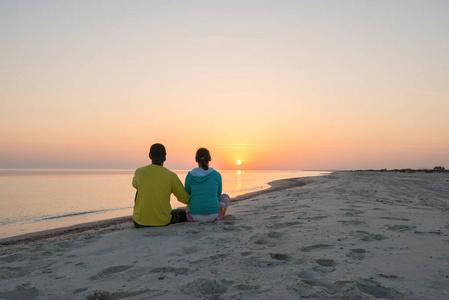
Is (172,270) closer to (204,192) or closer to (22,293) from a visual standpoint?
(22,293)

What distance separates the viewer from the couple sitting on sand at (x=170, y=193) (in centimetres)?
559

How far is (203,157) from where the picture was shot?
596 centimetres

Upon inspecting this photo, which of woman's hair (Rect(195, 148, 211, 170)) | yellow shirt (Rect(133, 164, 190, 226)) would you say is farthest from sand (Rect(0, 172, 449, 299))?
woman's hair (Rect(195, 148, 211, 170))

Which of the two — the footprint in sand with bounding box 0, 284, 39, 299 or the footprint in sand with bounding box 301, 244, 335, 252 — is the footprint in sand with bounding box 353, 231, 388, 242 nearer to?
the footprint in sand with bounding box 301, 244, 335, 252

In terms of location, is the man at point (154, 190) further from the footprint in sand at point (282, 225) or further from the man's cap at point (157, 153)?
the footprint in sand at point (282, 225)

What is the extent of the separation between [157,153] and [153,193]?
2.56 feet

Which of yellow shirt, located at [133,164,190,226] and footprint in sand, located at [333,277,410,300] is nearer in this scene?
footprint in sand, located at [333,277,410,300]

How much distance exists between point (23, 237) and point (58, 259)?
385 centimetres

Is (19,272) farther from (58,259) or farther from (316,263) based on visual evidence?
(316,263)

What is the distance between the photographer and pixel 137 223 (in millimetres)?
5691

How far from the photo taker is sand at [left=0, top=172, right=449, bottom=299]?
2588 mm

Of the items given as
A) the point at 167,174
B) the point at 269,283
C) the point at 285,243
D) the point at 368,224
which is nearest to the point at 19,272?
the point at 167,174

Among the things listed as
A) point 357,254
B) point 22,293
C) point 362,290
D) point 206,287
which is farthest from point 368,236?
point 22,293

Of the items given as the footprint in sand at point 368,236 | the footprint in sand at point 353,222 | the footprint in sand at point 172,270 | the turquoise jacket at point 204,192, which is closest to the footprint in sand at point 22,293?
the footprint in sand at point 172,270
